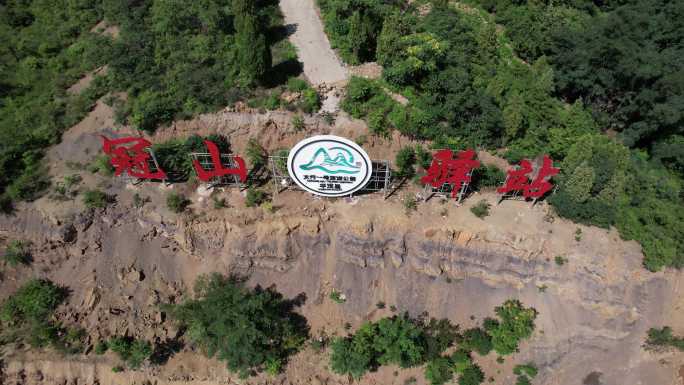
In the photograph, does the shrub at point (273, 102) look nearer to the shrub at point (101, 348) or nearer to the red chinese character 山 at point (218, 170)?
the red chinese character 山 at point (218, 170)

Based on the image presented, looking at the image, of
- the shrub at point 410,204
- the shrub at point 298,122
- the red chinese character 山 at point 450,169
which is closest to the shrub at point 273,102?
the shrub at point 298,122

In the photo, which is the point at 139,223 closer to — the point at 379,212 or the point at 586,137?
the point at 379,212

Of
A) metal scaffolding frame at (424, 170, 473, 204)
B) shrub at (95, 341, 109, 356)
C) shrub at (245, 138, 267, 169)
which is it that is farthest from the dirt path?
shrub at (95, 341, 109, 356)

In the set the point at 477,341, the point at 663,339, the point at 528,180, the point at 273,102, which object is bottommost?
the point at 477,341

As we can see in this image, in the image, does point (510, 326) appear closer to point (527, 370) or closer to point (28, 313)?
point (527, 370)

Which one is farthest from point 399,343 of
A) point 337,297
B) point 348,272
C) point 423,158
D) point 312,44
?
point 312,44

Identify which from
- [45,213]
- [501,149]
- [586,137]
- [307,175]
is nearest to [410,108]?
[501,149]
